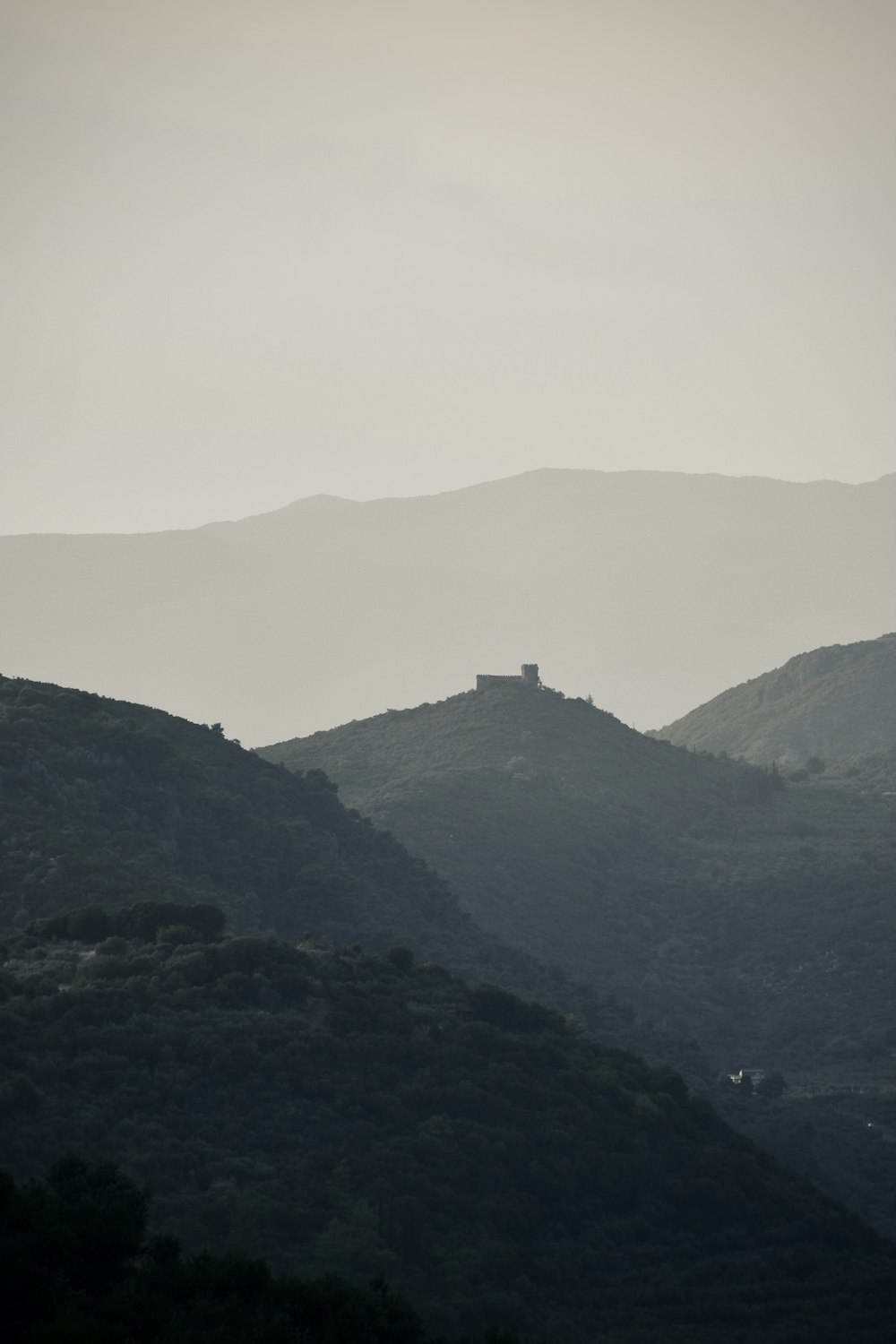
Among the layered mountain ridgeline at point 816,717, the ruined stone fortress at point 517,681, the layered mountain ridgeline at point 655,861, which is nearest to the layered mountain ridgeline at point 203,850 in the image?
the layered mountain ridgeline at point 655,861

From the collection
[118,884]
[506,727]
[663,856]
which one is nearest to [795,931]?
[663,856]

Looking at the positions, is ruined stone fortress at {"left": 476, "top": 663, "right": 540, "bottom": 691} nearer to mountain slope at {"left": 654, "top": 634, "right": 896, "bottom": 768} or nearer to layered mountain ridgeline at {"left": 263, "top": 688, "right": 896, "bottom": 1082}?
layered mountain ridgeline at {"left": 263, "top": 688, "right": 896, "bottom": 1082}

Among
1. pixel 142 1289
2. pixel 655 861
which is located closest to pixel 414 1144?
pixel 142 1289

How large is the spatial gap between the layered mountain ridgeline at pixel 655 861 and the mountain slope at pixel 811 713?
19.6 meters

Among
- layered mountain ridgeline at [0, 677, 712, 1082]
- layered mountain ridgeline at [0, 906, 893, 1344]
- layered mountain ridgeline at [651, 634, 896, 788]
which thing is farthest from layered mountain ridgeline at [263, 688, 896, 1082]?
layered mountain ridgeline at [0, 906, 893, 1344]

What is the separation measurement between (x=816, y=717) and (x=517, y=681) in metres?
27.3

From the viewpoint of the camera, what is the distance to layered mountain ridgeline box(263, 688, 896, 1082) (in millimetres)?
83688

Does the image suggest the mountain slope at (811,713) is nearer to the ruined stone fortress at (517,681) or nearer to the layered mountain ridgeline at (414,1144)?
the ruined stone fortress at (517,681)

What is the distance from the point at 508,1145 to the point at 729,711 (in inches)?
4101

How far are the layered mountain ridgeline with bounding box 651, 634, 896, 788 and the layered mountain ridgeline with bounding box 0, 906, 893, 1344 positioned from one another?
241ft

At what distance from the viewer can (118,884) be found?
62.6 m

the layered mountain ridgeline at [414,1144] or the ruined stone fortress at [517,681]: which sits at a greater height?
the ruined stone fortress at [517,681]

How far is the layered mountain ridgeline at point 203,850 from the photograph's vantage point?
63.9 m

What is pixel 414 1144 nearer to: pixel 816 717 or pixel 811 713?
pixel 816 717
